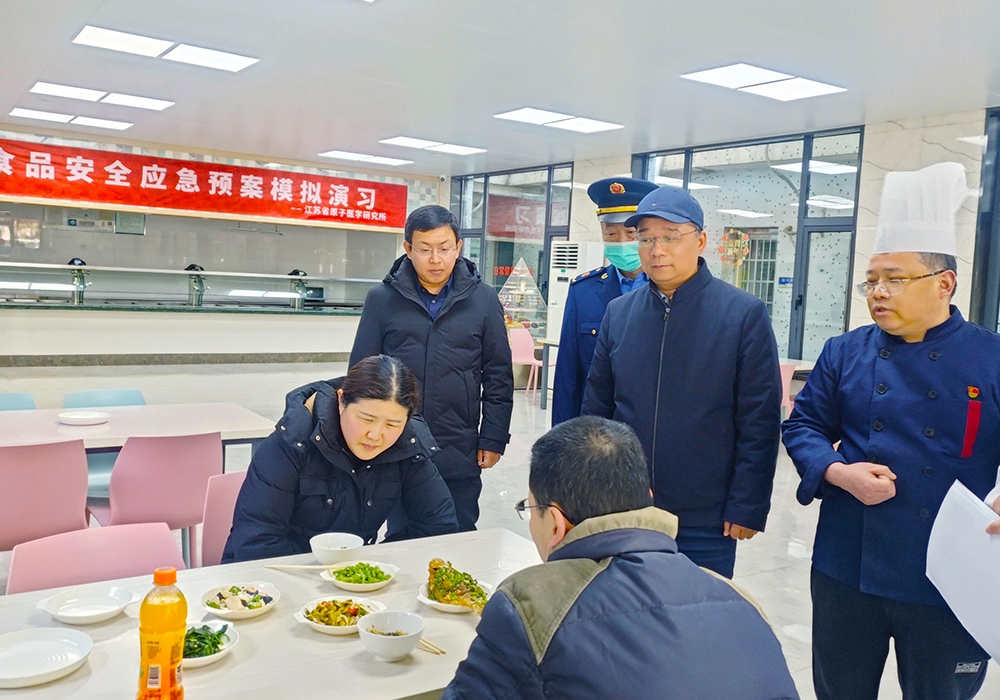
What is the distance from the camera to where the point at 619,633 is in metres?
1.01

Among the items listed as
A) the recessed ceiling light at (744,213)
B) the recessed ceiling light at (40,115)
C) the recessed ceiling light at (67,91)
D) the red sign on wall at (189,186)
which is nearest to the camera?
the recessed ceiling light at (67,91)

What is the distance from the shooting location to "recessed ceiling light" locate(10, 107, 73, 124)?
9.02 metres

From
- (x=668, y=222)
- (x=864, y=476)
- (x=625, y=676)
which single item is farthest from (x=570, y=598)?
(x=668, y=222)

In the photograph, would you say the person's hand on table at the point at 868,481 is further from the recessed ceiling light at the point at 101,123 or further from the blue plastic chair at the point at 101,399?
the recessed ceiling light at the point at 101,123

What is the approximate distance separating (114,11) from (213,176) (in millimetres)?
6134

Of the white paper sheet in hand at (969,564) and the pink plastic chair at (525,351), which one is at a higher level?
the white paper sheet in hand at (969,564)

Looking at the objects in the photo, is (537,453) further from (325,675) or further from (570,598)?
(325,675)

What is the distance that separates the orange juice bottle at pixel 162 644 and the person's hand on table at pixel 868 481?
1360 mm

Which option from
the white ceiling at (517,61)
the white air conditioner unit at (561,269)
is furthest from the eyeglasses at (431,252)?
the white air conditioner unit at (561,269)

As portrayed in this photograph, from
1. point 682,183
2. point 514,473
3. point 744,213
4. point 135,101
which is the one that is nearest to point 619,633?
point 514,473

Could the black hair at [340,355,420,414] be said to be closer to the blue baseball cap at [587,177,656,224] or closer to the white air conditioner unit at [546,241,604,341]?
the blue baseball cap at [587,177,656,224]

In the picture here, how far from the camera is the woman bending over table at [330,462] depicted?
6.79 ft

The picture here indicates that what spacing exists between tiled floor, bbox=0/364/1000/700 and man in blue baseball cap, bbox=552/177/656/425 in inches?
52.6

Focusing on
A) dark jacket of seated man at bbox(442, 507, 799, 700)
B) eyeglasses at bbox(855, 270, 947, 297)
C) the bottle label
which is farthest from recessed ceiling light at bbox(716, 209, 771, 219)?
the bottle label
